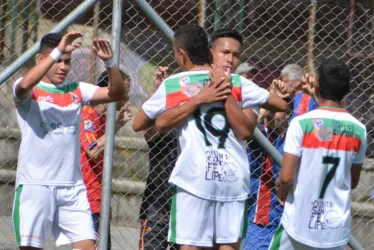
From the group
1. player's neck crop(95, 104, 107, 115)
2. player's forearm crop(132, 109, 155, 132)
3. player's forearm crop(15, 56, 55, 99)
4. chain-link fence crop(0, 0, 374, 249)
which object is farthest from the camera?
chain-link fence crop(0, 0, 374, 249)

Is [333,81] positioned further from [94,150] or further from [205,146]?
[94,150]

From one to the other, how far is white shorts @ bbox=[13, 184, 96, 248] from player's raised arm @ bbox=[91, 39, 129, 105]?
23.8 inches

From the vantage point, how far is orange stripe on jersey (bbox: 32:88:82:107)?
5945mm

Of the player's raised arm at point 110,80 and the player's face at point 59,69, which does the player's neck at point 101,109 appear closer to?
the player's raised arm at point 110,80

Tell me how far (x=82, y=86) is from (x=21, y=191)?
80 centimetres

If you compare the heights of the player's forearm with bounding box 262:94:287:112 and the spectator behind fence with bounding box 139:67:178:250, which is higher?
the player's forearm with bounding box 262:94:287:112

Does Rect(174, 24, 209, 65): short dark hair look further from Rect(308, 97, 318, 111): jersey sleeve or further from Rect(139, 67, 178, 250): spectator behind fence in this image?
Rect(308, 97, 318, 111): jersey sleeve

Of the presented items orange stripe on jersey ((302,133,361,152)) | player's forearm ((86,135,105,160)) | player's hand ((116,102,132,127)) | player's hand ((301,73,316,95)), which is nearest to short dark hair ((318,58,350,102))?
orange stripe on jersey ((302,133,361,152))

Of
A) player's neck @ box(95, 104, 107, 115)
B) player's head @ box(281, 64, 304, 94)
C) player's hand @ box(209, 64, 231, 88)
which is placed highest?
player's head @ box(281, 64, 304, 94)

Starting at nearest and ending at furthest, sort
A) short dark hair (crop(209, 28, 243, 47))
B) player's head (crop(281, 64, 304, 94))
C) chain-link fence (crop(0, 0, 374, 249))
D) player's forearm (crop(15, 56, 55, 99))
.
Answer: player's forearm (crop(15, 56, 55, 99)), short dark hair (crop(209, 28, 243, 47)), player's head (crop(281, 64, 304, 94)), chain-link fence (crop(0, 0, 374, 249))

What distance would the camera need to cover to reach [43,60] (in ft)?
18.9

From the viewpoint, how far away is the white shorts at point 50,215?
5.92 m

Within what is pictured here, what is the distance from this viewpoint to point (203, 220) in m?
5.35

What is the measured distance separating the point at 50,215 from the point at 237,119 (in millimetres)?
1464
